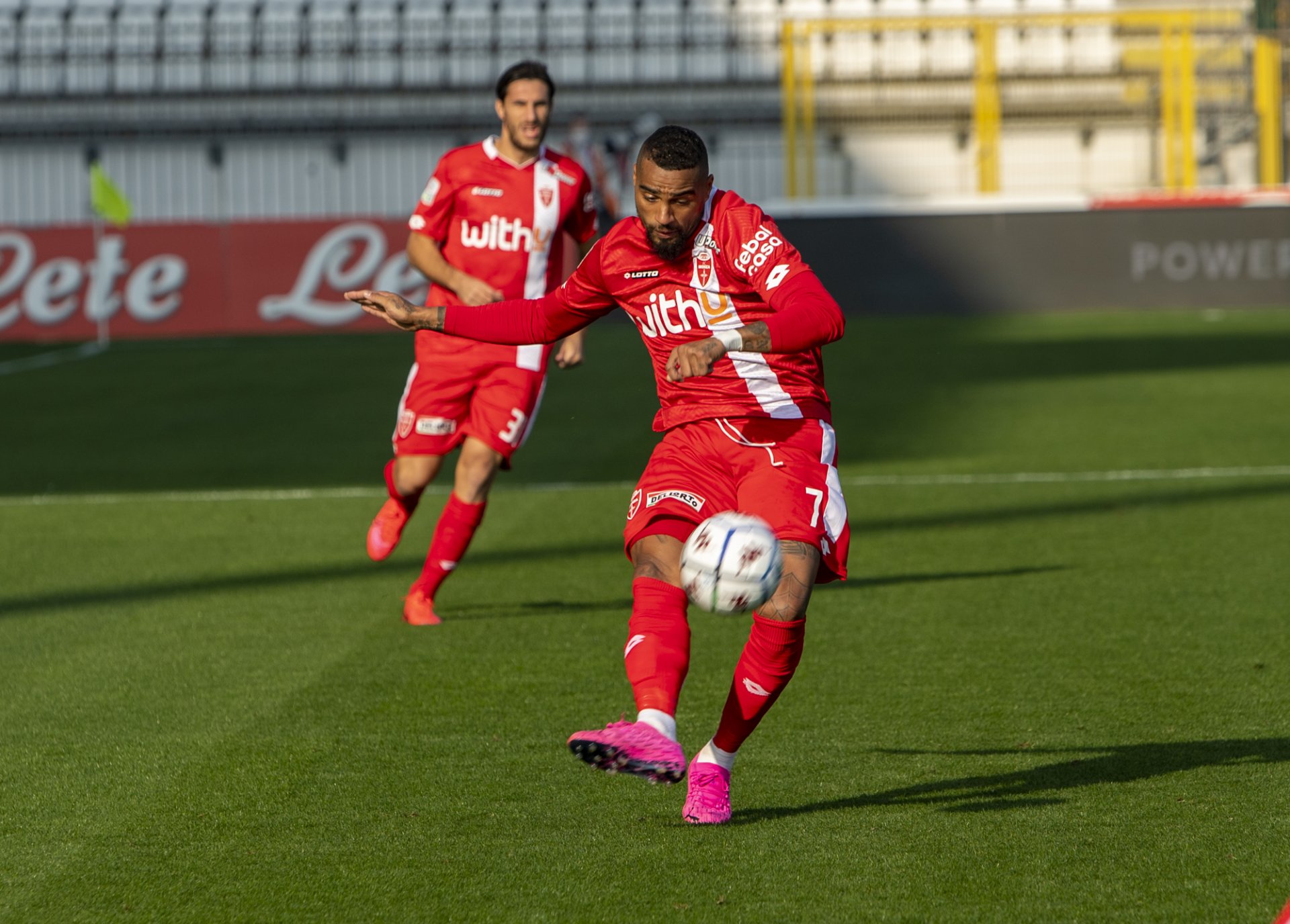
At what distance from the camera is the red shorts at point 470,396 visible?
22.8 ft

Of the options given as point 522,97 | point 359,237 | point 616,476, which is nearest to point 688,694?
point 522,97

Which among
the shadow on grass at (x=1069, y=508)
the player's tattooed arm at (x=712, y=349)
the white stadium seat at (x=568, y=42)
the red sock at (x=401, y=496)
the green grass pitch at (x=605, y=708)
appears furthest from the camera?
the white stadium seat at (x=568, y=42)

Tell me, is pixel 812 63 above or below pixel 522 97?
above

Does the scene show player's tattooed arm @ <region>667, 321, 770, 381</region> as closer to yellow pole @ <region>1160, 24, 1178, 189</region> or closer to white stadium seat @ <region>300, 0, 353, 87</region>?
yellow pole @ <region>1160, 24, 1178, 189</region>

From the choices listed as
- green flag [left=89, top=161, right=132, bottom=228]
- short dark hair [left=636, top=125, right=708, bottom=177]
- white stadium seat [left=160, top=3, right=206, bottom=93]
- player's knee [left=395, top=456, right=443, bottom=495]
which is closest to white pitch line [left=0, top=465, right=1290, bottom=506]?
player's knee [left=395, top=456, right=443, bottom=495]

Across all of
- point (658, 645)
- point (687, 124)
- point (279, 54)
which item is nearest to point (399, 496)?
point (658, 645)

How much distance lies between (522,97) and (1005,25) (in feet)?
80.8

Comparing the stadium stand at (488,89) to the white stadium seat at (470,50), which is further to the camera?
the white stadium seat at (470,50)

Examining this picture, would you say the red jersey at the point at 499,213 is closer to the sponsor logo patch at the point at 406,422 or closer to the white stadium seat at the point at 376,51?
the sponsor logo patch at the point at 406,422

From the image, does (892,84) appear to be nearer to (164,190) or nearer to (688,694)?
(164,190)

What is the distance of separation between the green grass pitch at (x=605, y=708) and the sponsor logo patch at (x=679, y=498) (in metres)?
0.73

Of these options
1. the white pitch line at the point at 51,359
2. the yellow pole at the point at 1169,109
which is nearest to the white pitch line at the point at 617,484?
the white pitch line at the point at 51,359

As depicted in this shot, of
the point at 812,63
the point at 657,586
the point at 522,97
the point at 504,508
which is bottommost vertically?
the point at 504,508

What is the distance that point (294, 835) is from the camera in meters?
3.99
